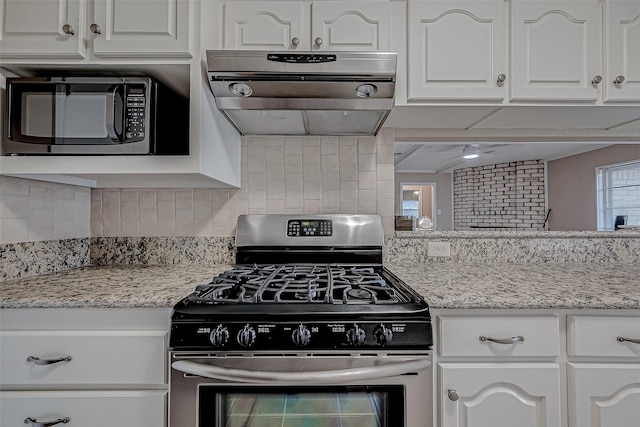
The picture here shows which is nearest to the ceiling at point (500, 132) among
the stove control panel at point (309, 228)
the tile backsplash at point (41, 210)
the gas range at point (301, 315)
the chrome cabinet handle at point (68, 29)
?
the stove control panel at point (309, 228)

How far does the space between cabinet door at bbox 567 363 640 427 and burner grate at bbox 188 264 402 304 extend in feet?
2.04

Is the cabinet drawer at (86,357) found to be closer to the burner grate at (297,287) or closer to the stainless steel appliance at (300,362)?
the stainless steel appliance at (300,362)

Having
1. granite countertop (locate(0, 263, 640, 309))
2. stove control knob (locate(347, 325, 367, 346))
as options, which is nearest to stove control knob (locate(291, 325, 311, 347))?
stove control knob (locate(347, 325, 367, 346))

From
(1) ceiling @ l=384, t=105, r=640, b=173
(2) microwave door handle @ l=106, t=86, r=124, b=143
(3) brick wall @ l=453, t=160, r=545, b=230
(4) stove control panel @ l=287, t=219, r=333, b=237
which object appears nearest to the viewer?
(2) microwave door handle @ l=106, t=86, r=124, b=143

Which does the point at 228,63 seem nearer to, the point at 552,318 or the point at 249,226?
the point at 249,226

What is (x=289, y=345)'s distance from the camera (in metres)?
0.94

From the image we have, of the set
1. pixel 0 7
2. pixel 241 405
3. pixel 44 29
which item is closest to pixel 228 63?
pixel 44 29

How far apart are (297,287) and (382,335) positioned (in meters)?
0.36

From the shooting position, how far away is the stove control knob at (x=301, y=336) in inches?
36.8

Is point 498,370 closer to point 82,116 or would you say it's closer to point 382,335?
point 382,335

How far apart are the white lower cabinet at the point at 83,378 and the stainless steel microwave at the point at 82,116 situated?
615 mm

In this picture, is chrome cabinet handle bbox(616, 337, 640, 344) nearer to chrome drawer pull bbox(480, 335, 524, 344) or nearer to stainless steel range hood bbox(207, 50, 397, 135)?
chrome drawer pull bbox(480, 335, 524, 344)

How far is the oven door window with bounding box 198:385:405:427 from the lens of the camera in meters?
0.97

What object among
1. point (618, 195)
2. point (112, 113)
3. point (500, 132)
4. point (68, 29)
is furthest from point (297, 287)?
point (618, 195)
